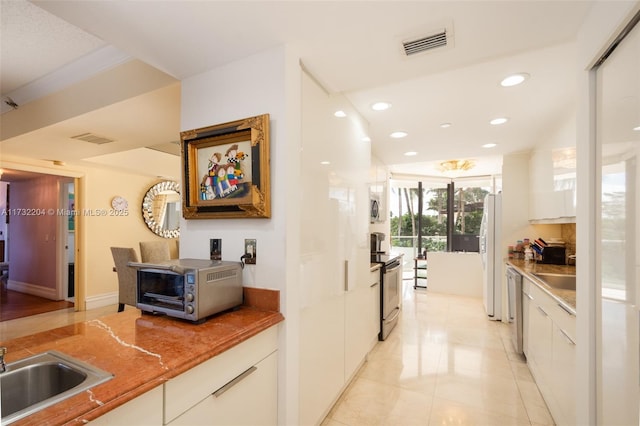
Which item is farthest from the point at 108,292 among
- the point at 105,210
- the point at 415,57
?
the point at 415,57

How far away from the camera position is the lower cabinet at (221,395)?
0.96m

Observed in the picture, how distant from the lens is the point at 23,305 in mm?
5129

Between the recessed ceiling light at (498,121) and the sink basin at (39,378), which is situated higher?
the recessed ceiling light at (498,121)

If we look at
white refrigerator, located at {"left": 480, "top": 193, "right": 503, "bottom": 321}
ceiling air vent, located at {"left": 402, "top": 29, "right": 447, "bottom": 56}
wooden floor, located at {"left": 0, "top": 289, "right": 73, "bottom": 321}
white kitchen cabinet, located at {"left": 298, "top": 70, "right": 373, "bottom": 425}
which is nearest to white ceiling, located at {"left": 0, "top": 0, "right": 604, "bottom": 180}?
ceiling air vent, located at {"left": 402, "top": 29, "right": 447, "bottom": 56}

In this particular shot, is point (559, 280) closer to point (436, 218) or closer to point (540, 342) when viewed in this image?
point (540, 342)

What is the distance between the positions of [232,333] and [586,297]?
1.63m

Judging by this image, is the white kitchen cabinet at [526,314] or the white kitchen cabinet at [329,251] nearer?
the white kitchen cabinet at [329,251]

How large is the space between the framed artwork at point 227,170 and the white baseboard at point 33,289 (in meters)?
5.66

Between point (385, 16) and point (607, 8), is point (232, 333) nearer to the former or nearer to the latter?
point (385, 16)

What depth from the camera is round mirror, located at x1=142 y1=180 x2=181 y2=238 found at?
19.2 feet

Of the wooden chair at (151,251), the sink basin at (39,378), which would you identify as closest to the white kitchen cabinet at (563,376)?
the sink basin at (39,378)

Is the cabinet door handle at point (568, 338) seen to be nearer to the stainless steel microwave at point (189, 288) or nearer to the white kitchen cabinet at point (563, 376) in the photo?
the white kitchen cabinet at point (563, 376)

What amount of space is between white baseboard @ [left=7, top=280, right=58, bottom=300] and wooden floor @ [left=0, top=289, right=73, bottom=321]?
8 centimetres

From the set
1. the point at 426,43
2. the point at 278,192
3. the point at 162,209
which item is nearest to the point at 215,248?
the point at 278,192
